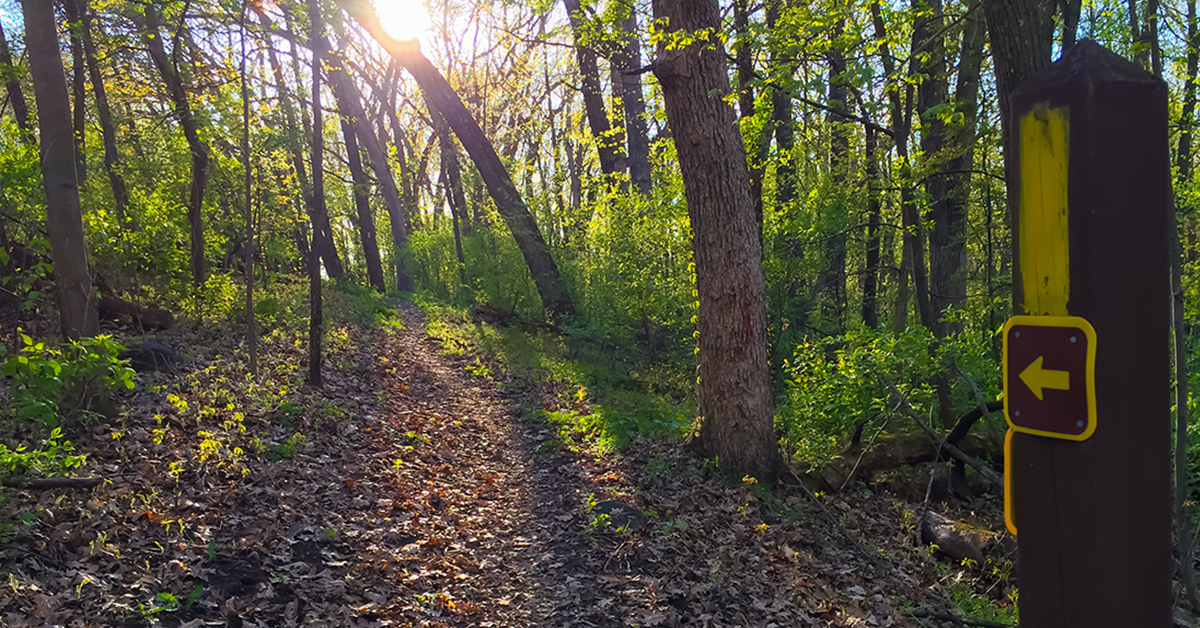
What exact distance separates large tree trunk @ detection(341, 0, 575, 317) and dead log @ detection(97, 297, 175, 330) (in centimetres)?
687

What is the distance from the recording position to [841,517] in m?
6.05

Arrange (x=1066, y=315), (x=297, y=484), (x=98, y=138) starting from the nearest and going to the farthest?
(x=1066, y=315), (x=297, y=484), (x=98, y=138)

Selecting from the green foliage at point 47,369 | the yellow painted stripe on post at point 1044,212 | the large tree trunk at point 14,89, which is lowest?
the green foliage at point 47,369

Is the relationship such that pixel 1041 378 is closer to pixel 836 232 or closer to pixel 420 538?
pixel 420 538

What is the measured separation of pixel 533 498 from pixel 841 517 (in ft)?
9.88

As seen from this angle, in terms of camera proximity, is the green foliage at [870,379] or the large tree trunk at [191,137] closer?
the green foliage at [870,379]

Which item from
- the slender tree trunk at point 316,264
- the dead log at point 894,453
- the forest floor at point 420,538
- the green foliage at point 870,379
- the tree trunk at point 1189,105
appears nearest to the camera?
the forest floor at point 420,538

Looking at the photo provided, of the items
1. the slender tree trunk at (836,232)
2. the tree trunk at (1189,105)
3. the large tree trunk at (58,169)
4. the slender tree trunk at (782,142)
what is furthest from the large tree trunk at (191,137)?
the tree trunk at (1189,105)

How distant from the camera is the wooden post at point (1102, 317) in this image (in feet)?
3.95

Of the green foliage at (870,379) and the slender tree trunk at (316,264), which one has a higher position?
the slender tree trunk at (316,264)

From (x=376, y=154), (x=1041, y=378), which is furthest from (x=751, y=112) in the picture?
(x=376, y=154)

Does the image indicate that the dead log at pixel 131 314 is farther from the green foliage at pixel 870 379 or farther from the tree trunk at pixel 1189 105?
the tree trunk at pixel 1189 105

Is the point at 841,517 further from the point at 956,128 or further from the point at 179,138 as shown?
the point at 179,138

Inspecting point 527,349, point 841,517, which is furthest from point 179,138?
point 841,517
